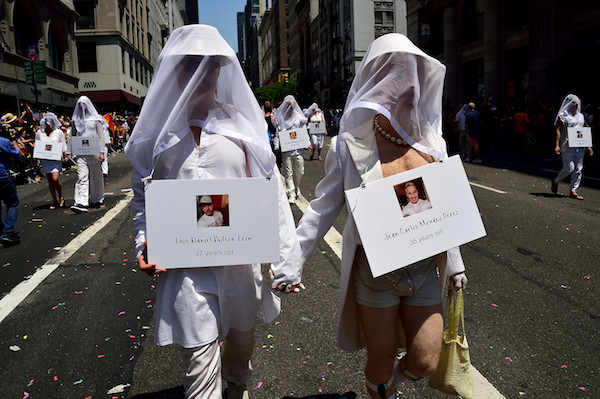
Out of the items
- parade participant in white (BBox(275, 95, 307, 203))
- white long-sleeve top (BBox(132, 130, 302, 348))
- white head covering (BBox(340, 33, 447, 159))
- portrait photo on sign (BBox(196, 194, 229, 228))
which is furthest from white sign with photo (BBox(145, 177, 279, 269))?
parade participant in white (BBox(275, 95, 307, 203))

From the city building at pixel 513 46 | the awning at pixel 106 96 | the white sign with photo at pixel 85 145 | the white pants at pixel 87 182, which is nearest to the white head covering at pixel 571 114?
the white sign with photo at pixel 85 145

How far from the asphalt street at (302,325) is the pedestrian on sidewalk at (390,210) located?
0.73 m

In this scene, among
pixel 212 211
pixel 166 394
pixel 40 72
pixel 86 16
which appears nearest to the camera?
pixel 212 211

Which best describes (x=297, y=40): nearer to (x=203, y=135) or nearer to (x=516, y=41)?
(x=516, y=41)

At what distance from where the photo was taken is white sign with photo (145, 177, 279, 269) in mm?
2268

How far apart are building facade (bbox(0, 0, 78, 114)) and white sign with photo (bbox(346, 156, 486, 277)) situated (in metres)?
23.0

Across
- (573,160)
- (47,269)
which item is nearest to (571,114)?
(573,160)

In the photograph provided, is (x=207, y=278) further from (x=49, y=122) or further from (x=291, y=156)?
(x=49, y=122)

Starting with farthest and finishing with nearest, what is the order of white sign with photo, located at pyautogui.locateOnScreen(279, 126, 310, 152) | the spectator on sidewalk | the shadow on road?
the spectator on sidewalk < white sign with photo, located at pyautogui.locateOnScreen(279, 126, 310, 152) < the shadow on road

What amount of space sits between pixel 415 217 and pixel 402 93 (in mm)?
631

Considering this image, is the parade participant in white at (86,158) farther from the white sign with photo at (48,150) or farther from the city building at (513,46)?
the city building at (513,46)

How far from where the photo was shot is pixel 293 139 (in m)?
10.4

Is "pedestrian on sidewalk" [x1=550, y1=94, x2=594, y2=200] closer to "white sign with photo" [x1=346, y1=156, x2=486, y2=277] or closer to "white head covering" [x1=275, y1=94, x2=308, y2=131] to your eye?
"white head covering" [x1=275, y1=94, x2=308, y2=131]

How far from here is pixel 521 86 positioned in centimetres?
2755
